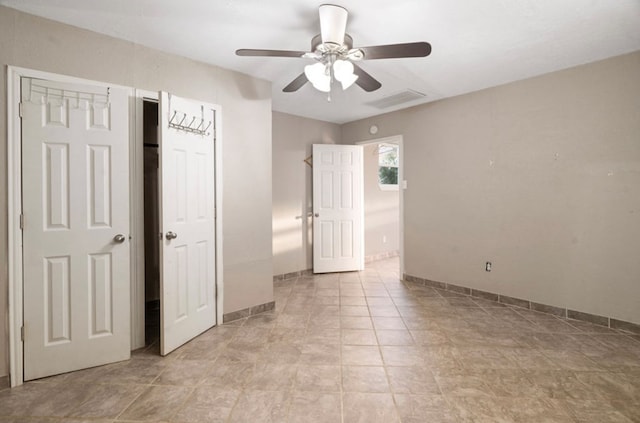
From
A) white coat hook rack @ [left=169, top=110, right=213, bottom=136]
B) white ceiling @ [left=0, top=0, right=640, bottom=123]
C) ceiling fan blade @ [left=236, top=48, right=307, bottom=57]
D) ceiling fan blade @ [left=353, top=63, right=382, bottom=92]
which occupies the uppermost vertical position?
white ceiling @ [left=0, top=0, right=640, bottom=123]

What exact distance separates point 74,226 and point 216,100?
160cm

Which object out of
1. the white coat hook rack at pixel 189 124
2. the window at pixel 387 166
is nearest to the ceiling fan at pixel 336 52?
the white coat hook rack at pixel 189 124

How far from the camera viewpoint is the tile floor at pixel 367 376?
177cm

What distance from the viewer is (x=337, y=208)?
5090mm

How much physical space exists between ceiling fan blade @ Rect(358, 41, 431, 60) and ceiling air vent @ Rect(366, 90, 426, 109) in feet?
6.35

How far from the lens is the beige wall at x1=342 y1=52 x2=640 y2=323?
2836 mm

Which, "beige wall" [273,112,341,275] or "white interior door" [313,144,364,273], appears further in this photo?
"white interior door" [313,144,364,273]

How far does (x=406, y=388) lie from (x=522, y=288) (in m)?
2.29

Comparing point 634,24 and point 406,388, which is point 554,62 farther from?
point 406,388

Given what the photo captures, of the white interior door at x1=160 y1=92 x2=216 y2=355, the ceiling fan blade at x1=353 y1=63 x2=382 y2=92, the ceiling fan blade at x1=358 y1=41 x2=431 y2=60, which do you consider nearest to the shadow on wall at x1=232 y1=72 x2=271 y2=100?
the white interior door at x1=160 y1=92 x2=216 y2=355

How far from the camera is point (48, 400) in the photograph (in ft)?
6.21

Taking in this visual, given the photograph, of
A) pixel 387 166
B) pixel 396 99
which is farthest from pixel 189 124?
pixel 387 166

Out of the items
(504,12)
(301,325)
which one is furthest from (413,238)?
(504,12)

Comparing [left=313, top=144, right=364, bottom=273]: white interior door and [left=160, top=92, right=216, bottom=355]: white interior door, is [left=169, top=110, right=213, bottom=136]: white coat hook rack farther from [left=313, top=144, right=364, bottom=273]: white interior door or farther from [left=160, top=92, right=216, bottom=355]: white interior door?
[left=313, top=144, right=364, bottom=273]: white interior door
